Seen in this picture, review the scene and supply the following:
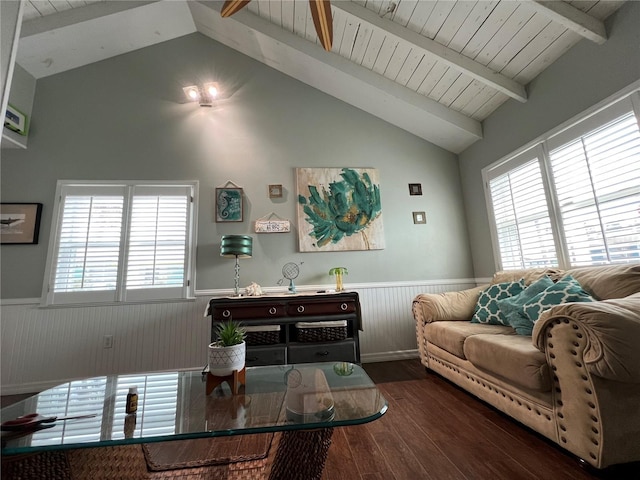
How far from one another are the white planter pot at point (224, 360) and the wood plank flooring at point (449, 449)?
701 mm

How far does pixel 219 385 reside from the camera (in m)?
1.38

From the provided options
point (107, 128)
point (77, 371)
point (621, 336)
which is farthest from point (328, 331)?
point (107, 128)

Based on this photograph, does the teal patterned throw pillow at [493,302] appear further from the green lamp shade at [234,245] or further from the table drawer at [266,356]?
the green lamp shade at [234,245]

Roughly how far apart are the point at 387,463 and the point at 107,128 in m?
4.23

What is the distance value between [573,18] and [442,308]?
97.0 inches

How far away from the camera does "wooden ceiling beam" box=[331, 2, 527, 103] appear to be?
8.32 ft

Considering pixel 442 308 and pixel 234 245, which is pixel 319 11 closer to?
pixel 234 245

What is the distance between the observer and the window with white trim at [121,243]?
2.87 meters

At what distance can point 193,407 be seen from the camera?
116 cm

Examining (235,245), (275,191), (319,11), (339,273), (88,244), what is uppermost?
(319,11)

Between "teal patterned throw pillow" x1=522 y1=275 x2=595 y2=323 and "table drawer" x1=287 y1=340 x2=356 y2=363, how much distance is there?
144 centimetres

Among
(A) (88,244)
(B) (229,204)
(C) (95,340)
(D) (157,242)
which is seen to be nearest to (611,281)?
(B) (229,204)

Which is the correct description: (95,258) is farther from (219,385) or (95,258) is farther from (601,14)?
(601,14)

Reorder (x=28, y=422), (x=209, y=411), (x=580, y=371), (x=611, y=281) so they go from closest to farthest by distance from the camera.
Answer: (x=28, y=422) → (x=209, y=411) → (x=580, y=371) → (x=611, y=281)
